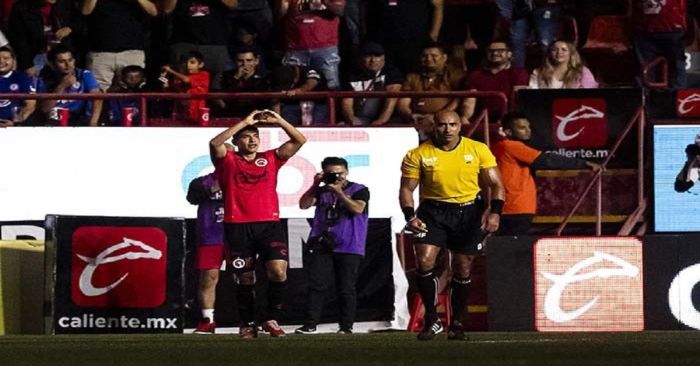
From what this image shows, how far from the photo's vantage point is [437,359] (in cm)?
1234

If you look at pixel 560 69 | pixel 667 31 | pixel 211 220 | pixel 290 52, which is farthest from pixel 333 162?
pixel 667 31

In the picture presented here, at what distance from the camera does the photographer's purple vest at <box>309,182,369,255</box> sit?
18.0 m

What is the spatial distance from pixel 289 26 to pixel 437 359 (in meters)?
9.97

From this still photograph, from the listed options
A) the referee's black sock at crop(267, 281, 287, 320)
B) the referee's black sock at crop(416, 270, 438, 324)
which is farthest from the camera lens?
the referee's black sock at crop(416, 270, 438, 324)

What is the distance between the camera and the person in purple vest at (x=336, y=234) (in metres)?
17.9

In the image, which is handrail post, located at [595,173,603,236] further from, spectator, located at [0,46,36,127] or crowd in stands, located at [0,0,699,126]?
spectator, located at [0,46,36,127]

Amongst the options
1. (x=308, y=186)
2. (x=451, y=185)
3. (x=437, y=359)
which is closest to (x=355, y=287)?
(x=308, y=186)

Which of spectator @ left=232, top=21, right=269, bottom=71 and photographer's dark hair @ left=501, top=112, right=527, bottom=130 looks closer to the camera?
photographer's dark hair @ left=501, top=112, right=527, bottom=130

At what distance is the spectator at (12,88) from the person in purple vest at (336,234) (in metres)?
4.38

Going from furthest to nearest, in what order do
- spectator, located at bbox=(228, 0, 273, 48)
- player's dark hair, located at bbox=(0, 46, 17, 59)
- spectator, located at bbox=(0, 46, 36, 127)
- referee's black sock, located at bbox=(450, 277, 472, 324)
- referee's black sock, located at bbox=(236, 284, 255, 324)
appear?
spectator, located at bbox=(228, 0, 273, 48) → player's dark hair, located at bbox=(0, 46, 17, 59) → spectator, located at bbox=(0, 46, 36, 127) → referee's black sock, located at bbox=(236, 284, 255, 324) → referee's black sock, located at bbox=(450, 277, 472, 324)

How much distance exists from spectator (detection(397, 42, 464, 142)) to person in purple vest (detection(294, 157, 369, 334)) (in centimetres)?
259

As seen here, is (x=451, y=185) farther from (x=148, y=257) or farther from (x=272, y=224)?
(x=148, y=257)

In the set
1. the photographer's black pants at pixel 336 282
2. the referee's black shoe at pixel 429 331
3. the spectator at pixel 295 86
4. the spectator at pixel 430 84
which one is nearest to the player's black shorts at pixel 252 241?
the photographer's black pants at pixel 336 282

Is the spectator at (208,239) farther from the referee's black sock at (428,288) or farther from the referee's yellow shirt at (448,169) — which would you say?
the referee's black sock at (428,288)
